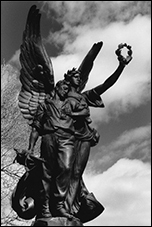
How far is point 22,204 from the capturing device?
18.5 feet

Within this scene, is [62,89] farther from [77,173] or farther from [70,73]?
[77,173]

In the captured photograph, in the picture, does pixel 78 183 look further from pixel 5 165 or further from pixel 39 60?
pixel 5 165

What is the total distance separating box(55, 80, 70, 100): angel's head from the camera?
614 centimetres

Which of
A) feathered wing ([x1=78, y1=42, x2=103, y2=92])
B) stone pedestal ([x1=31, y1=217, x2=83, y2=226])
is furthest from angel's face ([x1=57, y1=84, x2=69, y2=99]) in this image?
stone pedestal ([x1=31, y1=217, x2=83, y2=226])

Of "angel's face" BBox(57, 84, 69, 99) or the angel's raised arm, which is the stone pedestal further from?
the angel's raised arm

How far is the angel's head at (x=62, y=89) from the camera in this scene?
6137 millimetres

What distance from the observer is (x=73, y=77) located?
6219 mm

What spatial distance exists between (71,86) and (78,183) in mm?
1599

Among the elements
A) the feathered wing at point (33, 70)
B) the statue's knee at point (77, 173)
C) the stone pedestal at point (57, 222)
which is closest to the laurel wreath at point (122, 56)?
the feathered wing at point (33, 70)

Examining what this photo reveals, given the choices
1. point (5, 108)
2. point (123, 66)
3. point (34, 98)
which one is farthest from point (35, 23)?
point (5, 108)

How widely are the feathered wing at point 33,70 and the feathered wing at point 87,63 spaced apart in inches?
24.3

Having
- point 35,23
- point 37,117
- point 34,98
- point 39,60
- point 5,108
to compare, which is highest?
point 5,108

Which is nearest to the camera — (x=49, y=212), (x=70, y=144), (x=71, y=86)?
(x=49, y=212)

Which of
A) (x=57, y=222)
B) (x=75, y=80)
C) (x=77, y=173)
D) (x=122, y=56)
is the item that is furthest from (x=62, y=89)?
(x=57, y=222)
